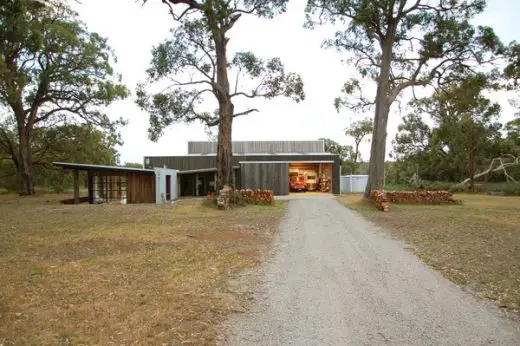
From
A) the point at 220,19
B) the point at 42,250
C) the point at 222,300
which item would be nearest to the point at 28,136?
the point at 220,19

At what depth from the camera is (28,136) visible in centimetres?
2562

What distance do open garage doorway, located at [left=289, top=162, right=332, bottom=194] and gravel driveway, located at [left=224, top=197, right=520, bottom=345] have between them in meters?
25.8

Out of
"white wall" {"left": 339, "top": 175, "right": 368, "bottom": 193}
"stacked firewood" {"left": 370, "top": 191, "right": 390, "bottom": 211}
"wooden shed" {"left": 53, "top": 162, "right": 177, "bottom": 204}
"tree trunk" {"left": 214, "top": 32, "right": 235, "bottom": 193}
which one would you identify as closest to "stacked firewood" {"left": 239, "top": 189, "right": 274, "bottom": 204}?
"tree trunk" {"left": 214, "top": 32, "right": 235, "bottom": 193}

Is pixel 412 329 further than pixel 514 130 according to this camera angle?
No

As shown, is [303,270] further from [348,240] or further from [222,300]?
[348,240]

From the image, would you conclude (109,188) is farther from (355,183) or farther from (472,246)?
(355,183)

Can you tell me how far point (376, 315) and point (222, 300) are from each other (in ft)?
5.84

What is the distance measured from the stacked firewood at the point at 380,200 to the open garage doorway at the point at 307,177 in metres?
14.1

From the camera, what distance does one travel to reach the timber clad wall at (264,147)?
112 ft

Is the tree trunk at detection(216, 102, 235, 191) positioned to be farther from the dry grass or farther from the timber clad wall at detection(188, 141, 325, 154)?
the timber clad wall at detection(188, 141, 325, 154)

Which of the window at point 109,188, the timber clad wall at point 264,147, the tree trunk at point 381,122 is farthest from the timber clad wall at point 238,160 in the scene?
the tree trunk at point 381,122

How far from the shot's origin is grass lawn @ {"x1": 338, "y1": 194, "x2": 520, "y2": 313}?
17.8 ft

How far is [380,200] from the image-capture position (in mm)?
17219

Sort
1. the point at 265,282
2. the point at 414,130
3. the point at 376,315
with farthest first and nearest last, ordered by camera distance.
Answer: the point at 414,130 < the point at 265,282 < the point at 376,315
